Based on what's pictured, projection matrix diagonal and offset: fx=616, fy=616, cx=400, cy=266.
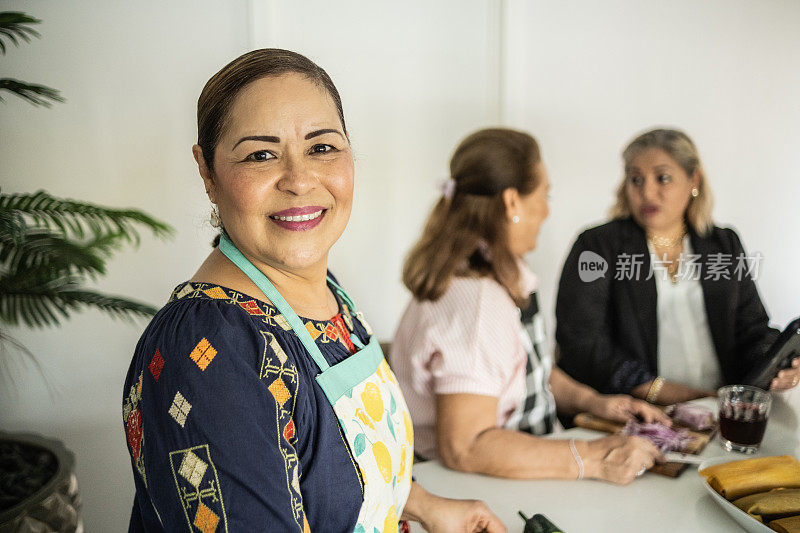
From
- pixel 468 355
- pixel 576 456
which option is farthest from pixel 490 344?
pixel 576 456

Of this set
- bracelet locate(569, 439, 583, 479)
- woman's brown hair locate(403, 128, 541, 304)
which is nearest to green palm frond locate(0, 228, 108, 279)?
woman's brown hair locate(403, 128, 541, 304)

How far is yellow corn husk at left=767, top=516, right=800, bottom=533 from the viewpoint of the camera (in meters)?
1.08

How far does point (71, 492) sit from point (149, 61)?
1425mm

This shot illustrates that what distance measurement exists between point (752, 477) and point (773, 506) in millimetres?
98

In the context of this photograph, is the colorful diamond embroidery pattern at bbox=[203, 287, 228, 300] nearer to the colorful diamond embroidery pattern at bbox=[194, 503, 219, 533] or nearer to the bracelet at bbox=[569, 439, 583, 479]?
the colorful diamond embroidery pattern at bbox=[194, 503, 219, 533]

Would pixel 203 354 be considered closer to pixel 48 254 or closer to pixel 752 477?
pixel 752 477

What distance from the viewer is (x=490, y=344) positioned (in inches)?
58.6

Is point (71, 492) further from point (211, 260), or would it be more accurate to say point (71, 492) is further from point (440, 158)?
point (440, 158)

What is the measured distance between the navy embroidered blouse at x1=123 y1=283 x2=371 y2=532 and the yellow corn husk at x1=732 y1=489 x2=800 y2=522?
2.57 feet

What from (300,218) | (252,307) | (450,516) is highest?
(300,218)

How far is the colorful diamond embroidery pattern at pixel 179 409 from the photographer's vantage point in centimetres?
71

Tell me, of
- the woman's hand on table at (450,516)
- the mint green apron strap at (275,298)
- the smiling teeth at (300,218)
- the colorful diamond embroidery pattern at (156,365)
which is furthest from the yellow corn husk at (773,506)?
the colorful diamond embroidery pattern at (156,365)

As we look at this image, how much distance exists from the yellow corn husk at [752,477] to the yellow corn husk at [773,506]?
46mm

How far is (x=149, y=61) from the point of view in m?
2.16
